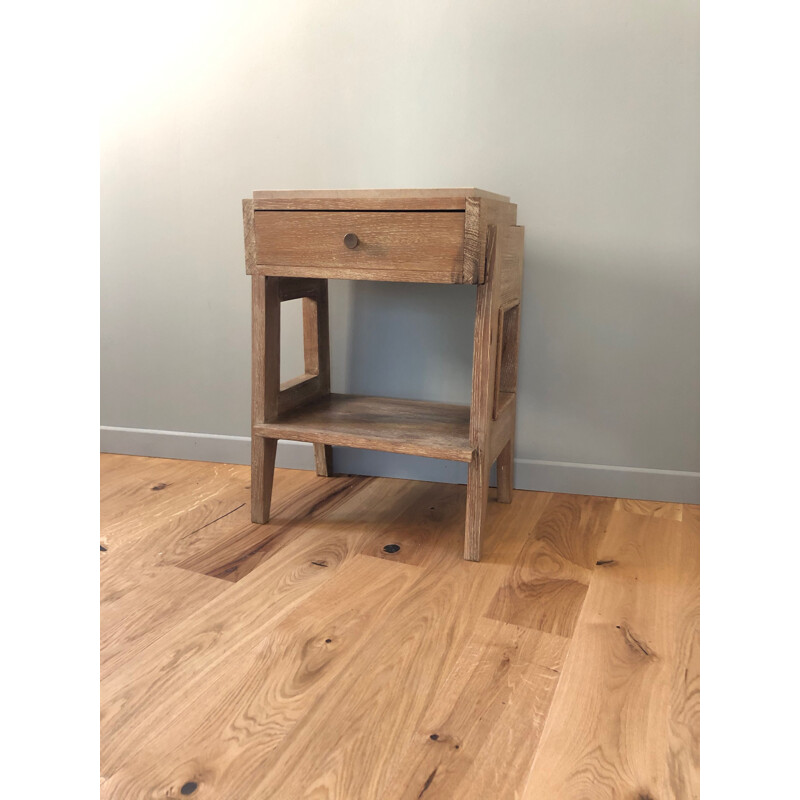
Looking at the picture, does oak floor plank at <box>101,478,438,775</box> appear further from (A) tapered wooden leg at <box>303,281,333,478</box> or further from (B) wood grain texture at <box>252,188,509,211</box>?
(B) wood grain texture at <box>252,188,509,211</box>

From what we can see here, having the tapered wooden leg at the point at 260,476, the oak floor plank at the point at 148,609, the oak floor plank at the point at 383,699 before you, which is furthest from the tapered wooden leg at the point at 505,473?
the oak floor plank at the point at 148,609

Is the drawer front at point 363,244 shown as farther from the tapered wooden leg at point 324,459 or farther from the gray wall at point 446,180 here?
the tapered wooden leg at point 324,459

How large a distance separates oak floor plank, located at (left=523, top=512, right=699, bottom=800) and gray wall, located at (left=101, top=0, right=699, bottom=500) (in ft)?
1.36

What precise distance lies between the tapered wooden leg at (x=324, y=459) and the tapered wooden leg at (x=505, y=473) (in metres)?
0.41

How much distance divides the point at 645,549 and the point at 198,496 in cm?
91

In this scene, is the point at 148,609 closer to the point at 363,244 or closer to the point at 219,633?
the point at 219,633

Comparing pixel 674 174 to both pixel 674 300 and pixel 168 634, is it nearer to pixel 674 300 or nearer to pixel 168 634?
pixel 674 300

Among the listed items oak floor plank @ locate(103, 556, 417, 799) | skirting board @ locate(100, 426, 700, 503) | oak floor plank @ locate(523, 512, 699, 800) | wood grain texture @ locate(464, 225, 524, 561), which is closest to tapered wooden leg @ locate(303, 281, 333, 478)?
skirting board @ locate(100, 426, 700, 503)

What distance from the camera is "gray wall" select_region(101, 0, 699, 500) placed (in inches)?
56.7

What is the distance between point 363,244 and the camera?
121cm

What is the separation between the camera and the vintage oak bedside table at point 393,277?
3.83 feet

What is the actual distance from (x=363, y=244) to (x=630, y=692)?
776 millimetres

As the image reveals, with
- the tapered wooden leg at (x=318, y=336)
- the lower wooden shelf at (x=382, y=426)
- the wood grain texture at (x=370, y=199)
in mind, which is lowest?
the lower wooden shelf at (x=382, y=426)
